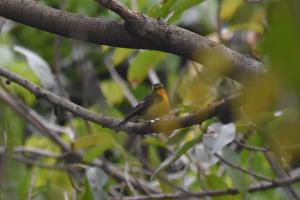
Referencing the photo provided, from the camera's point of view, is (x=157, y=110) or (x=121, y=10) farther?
(x=157, y=110)

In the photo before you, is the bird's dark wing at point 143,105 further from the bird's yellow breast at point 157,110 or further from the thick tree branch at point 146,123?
the thick tree branch at point 146,123

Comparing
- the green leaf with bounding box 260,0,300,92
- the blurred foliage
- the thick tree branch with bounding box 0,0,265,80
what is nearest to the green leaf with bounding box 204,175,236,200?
the blurred foliage

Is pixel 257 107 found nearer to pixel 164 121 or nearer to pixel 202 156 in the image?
pixel 164 121

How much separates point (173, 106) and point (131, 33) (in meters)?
0.88

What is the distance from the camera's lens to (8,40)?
2.84 m

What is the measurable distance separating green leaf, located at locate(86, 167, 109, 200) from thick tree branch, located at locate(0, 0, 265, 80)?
54 cm

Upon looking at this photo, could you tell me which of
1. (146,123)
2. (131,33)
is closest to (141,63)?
(146,123)

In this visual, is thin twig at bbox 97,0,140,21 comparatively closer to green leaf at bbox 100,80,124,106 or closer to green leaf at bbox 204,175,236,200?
green leaf at bbox 204,175,236,200

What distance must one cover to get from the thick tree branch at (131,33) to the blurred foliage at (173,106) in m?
0.03

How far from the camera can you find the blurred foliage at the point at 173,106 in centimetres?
24

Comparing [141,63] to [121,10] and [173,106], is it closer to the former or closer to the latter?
[173,106]

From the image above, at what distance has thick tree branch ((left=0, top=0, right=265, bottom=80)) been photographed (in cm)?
79

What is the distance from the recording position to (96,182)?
1361 mm

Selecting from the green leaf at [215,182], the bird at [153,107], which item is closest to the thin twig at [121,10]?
the bird at [153,107]
